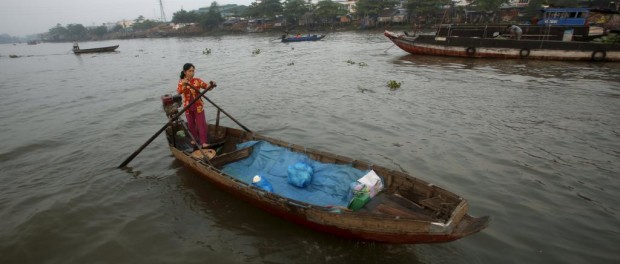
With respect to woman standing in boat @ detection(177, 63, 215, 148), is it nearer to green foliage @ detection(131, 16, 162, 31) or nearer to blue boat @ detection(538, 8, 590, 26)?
blue boat @ detection(538, 8, 590, 26)

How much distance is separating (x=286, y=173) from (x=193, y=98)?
3338 mm

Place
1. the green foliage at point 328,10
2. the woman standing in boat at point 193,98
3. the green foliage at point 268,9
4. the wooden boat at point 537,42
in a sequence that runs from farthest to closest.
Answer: the green foliage at point 268,9 → the green foliage at point 328,10 → the wooden boat at point 537,42 → the woman standing in boat at point 193,98

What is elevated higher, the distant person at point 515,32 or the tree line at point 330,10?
the tree line at point 330,10

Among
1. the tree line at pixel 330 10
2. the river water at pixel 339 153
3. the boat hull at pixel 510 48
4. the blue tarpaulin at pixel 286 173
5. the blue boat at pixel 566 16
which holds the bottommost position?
the river water at pixel 339 153

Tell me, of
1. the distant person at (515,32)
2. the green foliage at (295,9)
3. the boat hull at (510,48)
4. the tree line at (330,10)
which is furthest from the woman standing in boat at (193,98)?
the green foliage at (295,9)

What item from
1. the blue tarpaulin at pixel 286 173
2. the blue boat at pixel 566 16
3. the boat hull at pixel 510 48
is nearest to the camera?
the blue tarpaulin at pixel 286 173

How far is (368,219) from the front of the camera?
4590 mm

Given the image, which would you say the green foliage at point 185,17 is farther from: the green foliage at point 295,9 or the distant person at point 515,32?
the distant person at point 515,32

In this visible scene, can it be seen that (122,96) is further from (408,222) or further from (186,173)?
(408,222)

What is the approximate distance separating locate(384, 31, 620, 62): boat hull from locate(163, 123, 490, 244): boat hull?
2111cm

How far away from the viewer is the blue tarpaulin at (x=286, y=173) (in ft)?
19.5

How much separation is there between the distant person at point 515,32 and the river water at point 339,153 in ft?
19.5

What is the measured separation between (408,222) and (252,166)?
408cm

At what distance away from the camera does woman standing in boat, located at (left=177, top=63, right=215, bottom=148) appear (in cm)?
782
